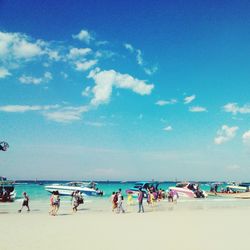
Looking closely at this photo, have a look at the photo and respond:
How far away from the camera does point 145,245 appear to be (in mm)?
13188

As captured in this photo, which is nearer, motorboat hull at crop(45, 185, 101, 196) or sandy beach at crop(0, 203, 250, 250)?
sandy beach at crop(0, 203, 250, 250)

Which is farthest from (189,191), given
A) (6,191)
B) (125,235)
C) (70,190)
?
(125,235)

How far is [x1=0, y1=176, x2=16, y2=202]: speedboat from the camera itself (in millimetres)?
39750

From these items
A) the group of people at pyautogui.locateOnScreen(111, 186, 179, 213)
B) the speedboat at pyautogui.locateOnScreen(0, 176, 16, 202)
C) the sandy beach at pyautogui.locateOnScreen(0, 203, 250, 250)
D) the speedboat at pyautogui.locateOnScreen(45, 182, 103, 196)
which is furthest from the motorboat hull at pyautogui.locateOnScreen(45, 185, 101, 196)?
the sandy beach at pyautogui.locateOnScreen(0, 203, 250, 250)

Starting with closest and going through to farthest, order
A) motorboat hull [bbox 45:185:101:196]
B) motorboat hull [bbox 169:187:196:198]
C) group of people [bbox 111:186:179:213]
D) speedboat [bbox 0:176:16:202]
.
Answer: group of people [bbox 111:186:179:213]
speedboat [bbox 0:176:16:202]
motorboat hull [bbox 169:187:196:198]
motorboat hull [bbox 45:185:101:196]

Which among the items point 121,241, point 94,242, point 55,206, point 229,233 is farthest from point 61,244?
point 55,206

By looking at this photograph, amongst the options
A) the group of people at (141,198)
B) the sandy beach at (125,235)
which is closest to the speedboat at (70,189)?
the group of people at (141,198)

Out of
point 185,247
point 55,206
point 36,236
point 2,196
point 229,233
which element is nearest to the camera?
point 185,247

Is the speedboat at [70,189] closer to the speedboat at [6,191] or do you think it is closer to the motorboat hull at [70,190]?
the motorboat hull at [70,190]

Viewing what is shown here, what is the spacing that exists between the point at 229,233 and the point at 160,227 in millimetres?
3549

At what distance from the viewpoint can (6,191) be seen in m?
40.6

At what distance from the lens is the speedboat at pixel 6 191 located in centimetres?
3975

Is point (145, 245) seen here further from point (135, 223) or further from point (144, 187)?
point (144, 187)

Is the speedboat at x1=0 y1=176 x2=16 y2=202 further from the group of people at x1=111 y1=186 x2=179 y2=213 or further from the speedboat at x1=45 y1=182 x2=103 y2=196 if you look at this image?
the group of people at x1=111 y1=186 x2=179 y2=213
